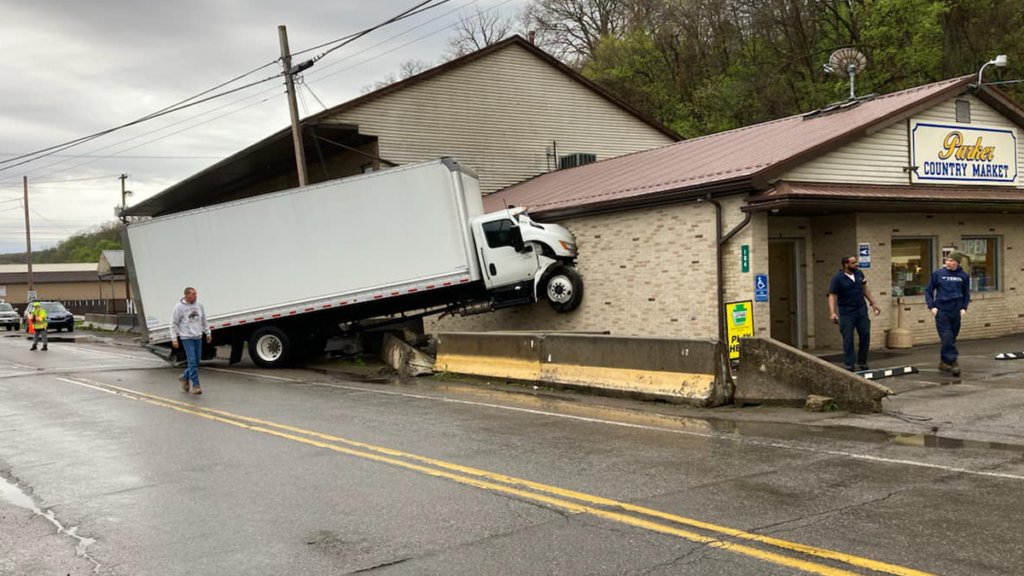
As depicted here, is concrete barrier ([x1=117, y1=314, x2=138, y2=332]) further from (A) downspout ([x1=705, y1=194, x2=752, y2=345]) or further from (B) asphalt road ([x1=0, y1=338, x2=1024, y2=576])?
(A) downspout ([x1=705, y1=194, x2=752, y2=345])

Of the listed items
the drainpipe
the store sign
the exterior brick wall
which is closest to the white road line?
the drainpipe

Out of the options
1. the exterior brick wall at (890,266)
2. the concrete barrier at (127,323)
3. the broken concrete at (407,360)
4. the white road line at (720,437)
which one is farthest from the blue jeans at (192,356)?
the concrete barrier at (127,323)

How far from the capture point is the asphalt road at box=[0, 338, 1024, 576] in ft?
16.4

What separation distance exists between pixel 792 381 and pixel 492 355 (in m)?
5.67

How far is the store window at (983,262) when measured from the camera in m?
18.2

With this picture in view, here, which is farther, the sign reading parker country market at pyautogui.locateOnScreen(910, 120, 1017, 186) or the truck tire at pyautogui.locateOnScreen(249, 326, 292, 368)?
the truck tire at pyautogui.locateOnScreen(249, 326, 292, 368)

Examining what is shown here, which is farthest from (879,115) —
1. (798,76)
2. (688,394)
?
(798,76)

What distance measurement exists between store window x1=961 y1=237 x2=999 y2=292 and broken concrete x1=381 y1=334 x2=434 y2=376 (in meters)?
12.0

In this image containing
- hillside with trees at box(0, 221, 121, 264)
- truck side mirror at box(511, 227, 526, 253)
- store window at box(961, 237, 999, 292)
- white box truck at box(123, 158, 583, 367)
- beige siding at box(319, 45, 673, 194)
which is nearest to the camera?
white box truck at box(123, 158, 583, 367)

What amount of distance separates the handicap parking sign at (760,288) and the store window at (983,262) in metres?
6.55

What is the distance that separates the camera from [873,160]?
16.2 meters

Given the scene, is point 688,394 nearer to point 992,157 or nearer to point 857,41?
point 992,157

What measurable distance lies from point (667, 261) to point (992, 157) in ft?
26.5

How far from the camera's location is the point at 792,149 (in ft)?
50.3
